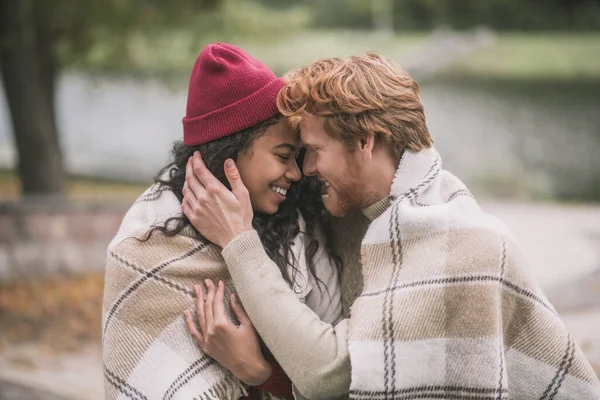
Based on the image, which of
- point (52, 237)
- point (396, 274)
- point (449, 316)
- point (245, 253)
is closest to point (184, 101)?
point (52, 237)

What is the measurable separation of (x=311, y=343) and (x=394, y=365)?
23cm

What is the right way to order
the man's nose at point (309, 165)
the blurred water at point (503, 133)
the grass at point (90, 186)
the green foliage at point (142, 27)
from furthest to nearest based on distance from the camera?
the blurred water at point (503, 133) → the grass at point (90, 186) → the green foliage at point (142, 27) → the man's nose at point (309, 165)

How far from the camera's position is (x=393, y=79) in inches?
86.1

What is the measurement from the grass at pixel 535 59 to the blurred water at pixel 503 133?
0.15m

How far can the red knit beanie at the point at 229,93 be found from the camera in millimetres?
2334

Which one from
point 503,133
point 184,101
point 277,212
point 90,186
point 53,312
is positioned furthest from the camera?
point 503,133

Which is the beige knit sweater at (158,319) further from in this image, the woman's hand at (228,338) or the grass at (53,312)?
the grass at (53,312)

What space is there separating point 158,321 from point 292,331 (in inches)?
17.7

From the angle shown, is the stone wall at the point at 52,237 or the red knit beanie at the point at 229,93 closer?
the red knit beanie at the point at 229,93

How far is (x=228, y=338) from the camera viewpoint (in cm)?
219

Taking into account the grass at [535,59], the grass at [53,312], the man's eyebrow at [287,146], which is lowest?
the grass at [53,312]

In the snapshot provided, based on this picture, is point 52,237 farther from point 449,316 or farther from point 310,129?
point 449,316

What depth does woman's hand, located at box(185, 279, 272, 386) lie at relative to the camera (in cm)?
219

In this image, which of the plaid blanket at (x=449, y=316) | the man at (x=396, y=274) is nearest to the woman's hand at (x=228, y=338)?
the man at (x=396, y=274)
